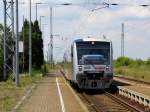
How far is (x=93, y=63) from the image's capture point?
30656 mm

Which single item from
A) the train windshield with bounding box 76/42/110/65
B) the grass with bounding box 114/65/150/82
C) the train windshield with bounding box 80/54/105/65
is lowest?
the grass with bounding box 114/65/150/82

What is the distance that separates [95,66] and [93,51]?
3.69 feet

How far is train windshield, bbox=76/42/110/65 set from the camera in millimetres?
30844

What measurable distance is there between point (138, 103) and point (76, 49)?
25.5 feet

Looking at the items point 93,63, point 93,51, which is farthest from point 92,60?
point 93,51

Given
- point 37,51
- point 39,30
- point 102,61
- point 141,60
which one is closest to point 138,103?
point 102,61

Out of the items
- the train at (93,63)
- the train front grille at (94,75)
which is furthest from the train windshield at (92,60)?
the train front grille at (94,75)

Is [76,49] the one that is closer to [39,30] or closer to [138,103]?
[138,103]

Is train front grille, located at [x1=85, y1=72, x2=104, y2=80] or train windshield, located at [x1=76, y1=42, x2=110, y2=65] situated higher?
train windshield, located at [x1=76, y1=42, x2=110, y2=65]

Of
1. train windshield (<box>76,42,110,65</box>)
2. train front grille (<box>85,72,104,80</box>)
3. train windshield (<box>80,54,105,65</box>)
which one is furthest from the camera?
train windshield (<box>76,42,110,65</box>)

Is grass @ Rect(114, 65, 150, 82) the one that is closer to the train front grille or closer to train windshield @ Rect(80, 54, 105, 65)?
train windshield @ Rect(80, 54, 105, 65)

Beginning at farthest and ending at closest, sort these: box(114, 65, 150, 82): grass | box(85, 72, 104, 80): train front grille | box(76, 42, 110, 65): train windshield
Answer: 1. box(114, 65, 150, 82): grass
2. box(76, 42, 110, 65): train windshield
3. box(85, 72, 104, 80): train front grille

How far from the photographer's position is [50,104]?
22453mm

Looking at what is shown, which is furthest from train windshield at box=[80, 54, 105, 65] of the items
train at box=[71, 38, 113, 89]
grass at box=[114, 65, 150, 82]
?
grass at box=[114, 65, 150, 82]
